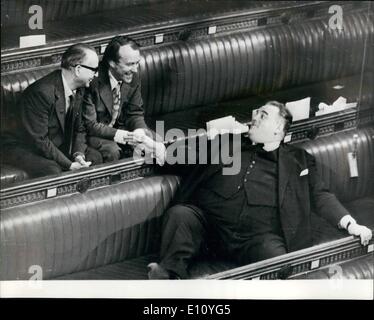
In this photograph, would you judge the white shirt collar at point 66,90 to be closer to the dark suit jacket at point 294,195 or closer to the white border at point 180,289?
the dark suit jacket at point 294,195

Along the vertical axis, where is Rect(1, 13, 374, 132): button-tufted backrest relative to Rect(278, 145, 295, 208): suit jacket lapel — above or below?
above

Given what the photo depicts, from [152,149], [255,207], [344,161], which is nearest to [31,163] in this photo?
[152,149]

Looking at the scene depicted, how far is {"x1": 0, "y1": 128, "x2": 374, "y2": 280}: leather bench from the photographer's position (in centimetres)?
419

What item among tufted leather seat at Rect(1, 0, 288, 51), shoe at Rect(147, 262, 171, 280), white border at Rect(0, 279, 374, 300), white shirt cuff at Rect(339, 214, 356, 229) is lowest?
white border at Rect(0, 279, 374, 300)

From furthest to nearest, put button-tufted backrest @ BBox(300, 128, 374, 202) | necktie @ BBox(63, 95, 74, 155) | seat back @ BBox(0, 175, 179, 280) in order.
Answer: button-tufted backrest @ BBox(300, 128, 374, 202)
necktie @ BBox(63, 95, 74, 155)
seat back @ BBox(0, 175, 179, 280)

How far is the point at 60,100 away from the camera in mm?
4281

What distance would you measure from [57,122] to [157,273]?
2.71 feet

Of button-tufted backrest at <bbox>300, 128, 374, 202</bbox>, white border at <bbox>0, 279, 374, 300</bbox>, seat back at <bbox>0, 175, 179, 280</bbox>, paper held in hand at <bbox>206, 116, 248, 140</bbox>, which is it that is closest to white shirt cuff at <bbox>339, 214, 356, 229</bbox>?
button-tufted backrest at <bbox>300, 128, 374, 202</bbox>

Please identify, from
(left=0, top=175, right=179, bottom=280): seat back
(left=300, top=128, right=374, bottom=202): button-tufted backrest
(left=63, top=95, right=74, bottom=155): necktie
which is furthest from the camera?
(left=300, top=128, right=374, bottom=202): button-tufted backrest

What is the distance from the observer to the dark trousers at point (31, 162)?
423cm

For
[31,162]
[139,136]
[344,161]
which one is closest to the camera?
[31,162]

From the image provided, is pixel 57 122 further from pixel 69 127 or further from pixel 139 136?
pixel 139 136

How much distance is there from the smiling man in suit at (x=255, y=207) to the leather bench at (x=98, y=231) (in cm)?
6

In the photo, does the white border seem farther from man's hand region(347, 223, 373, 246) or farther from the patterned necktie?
the patterned necktie
